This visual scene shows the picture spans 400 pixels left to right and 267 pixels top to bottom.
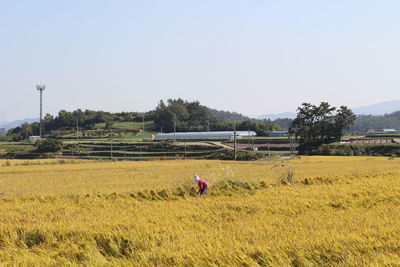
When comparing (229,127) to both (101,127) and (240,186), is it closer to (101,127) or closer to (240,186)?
(101,127)

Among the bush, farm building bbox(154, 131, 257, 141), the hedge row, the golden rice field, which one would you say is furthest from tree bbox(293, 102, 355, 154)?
the golden rice field

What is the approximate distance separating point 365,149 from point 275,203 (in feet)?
177

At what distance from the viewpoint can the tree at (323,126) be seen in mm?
65062

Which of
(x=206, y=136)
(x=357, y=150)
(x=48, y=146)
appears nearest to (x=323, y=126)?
(x=357, y=150)

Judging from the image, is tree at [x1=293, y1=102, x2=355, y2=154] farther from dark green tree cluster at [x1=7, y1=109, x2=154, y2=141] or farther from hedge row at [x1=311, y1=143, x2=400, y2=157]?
dark green tree cluster at [x1=7, y1=109, x2=154, y2=141]

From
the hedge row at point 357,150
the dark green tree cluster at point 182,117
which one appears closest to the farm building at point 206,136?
the dark green tree cluster at point 182,117

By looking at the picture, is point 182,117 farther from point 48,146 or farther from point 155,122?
point 48,146

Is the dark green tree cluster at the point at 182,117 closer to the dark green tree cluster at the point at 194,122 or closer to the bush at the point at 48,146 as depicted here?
the dark green tree cluster at the point at 194,122

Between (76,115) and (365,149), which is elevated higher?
(76,115)

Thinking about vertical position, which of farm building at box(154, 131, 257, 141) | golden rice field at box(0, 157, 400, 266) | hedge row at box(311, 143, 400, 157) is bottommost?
hedge row at box(311, 143, 400, 157)

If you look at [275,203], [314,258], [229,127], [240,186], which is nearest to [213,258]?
[314,258]

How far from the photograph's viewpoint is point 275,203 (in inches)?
403

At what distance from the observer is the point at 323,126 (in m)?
65.5

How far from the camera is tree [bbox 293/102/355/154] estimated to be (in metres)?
65.1
